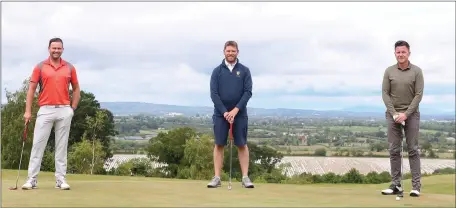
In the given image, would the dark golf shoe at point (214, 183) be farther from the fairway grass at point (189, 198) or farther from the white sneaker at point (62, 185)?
the white sneaker at point (62, 185)

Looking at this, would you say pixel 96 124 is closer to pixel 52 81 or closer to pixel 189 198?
pixel 52 81

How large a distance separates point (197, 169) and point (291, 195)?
168 ft

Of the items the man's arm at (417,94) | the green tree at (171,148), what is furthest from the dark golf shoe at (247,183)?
the green tree at (171,148)

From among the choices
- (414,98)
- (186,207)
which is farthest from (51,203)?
(414,98)

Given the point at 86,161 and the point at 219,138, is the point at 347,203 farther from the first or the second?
the point at 86,161

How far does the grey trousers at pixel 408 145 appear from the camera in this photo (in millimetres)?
8984

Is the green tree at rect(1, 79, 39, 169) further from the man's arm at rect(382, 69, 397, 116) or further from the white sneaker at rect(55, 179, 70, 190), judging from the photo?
the man's arm at rect(382, 69, 397, 116)

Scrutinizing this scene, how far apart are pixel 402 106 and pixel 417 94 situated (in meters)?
0.29

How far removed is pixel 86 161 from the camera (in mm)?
51375

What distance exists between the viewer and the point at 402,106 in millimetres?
8977

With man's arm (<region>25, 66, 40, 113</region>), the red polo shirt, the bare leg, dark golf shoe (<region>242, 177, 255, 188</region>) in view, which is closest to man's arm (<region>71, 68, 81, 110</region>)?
the red polo shirt

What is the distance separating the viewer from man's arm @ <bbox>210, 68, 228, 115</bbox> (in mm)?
9477

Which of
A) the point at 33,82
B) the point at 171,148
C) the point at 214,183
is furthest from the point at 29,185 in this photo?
the point at 171,148

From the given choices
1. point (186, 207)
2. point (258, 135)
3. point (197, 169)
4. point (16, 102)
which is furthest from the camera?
point (258, 135)
